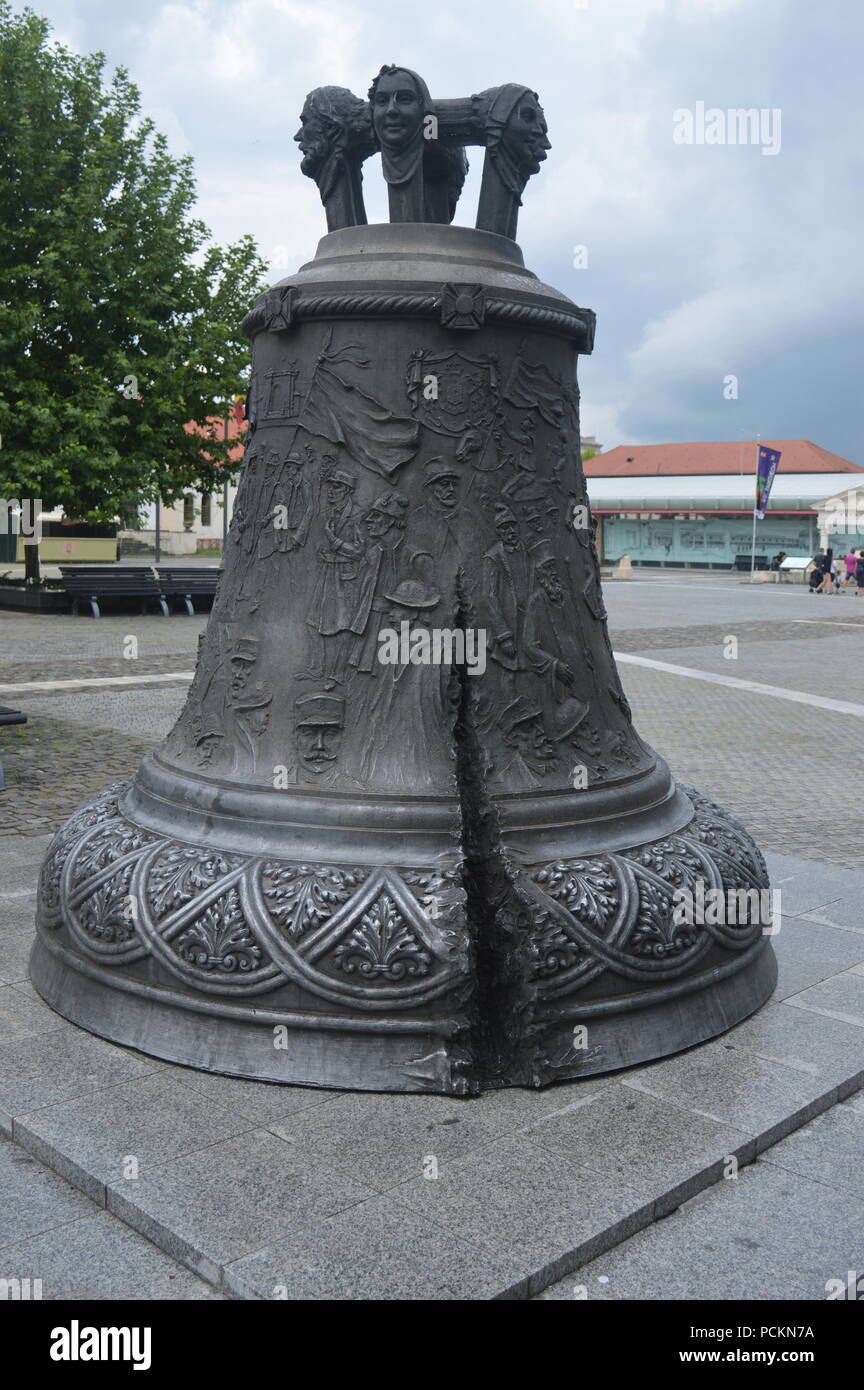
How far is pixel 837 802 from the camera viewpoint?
8.32 meters

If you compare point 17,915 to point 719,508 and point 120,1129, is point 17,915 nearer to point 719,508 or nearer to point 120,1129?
point 120,1129

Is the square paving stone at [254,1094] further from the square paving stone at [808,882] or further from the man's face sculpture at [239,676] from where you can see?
the square paving stone at [808,882]

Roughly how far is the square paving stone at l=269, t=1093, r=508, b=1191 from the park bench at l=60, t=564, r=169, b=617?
62.4 feet

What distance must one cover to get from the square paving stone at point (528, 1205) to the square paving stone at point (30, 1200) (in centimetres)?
82

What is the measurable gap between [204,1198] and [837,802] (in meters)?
6.37

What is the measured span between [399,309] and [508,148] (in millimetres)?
758

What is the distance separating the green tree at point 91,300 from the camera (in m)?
20.8

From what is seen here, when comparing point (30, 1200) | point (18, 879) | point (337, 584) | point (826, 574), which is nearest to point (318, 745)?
point (337, 584)

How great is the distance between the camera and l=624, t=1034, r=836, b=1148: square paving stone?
3410 millimetres

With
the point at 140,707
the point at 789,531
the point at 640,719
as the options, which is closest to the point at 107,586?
the point at 140,707

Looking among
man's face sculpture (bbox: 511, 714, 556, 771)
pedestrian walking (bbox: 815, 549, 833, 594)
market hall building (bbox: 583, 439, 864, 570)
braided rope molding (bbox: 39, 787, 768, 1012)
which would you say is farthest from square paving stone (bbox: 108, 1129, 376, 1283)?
market hall building (bbox: 583, 439, 864, 570)

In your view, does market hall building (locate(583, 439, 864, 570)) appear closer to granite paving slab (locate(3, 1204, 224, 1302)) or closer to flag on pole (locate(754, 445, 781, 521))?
flag on pole (locate(754, 445, 781, 521))

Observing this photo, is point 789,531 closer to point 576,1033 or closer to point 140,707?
point 140,707

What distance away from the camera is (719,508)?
175ft
